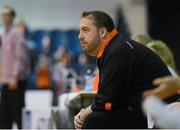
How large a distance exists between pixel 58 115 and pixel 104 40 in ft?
6.24

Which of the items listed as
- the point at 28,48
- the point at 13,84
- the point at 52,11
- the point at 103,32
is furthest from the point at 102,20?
the point at 52,11

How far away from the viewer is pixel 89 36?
2.84 metres

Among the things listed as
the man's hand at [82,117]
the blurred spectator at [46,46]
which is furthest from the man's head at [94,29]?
the blurred spectator at [46,46]

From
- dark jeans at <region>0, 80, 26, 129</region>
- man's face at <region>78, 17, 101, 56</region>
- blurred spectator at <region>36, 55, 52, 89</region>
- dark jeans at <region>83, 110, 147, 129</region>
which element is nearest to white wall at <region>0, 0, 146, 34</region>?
blurred spectator at <region>36, 55, 52, 89</region>

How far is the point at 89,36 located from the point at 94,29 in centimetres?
5

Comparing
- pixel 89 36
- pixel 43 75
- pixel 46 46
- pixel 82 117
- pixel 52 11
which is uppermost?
pixel 89 36

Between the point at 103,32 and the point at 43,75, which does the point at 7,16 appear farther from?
the point at 43,75

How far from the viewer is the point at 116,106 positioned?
268cm

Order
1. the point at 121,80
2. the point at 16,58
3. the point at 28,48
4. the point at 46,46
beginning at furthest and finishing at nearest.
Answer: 1. the point at 46,46
2. the point at 28,48
3. the point at 16,58
4. the point at 121,80

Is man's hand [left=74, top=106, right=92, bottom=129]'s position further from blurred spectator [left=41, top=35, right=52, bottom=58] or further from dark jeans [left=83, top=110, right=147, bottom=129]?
blurred spectator [left=41, top=35, right=52, bottom=58]

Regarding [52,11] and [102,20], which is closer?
[102,20]

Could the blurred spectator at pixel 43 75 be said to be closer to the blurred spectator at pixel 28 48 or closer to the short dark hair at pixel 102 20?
the blurred spectator at pixel 28 48

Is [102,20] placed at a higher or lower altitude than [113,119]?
higher

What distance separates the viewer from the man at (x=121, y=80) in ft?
8.71
